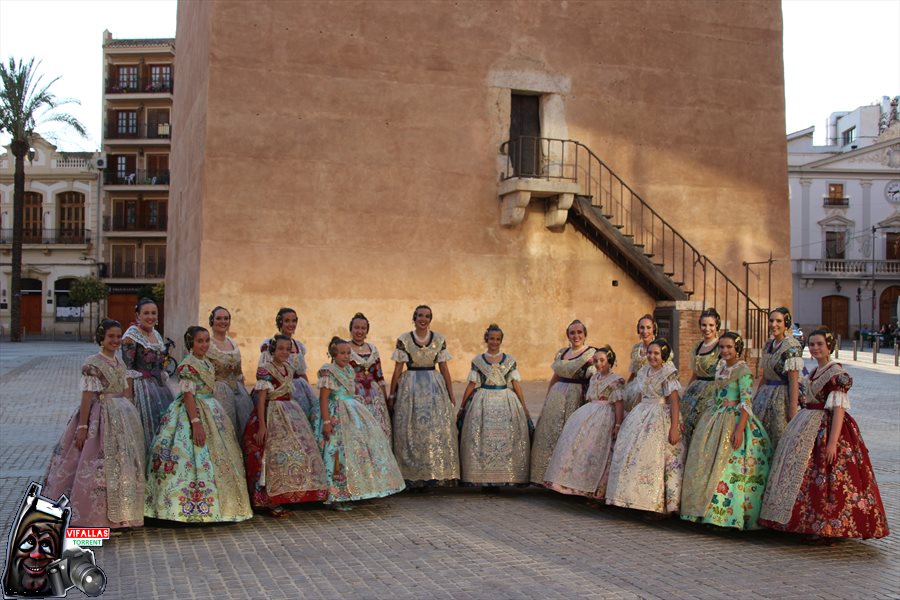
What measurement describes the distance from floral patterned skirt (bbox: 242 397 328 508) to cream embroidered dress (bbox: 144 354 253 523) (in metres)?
0.15

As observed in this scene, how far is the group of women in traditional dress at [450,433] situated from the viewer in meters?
6.68

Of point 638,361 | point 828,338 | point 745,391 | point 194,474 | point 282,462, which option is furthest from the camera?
point 638,361

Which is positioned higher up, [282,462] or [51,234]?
[51,234]

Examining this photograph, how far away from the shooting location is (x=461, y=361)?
17.8 m

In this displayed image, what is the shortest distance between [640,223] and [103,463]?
1392cm

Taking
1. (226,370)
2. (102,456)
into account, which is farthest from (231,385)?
(102,456)

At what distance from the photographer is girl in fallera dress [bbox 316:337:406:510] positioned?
7.56m

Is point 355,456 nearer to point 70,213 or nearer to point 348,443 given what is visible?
point 348,443

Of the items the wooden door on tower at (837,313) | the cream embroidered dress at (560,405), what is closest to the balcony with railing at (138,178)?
the wooden door on tower at (837,313)

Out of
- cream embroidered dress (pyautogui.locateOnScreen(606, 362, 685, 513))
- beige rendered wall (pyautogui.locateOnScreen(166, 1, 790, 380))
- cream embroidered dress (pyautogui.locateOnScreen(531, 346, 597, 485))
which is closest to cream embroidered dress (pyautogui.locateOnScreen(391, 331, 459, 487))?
cream embroidered dress (pyautogui.locateOnScreen(531, 346, 597, 485))

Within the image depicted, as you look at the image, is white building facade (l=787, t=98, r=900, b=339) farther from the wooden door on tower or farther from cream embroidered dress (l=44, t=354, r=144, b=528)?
cream embroidered dress (l=44, t=354, r=144, b=528)

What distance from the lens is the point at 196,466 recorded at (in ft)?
22.5

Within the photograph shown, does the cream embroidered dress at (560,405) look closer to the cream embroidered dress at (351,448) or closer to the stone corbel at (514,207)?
the cream embroidered dress at (351,448)

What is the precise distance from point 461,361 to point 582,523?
34.2 feet
